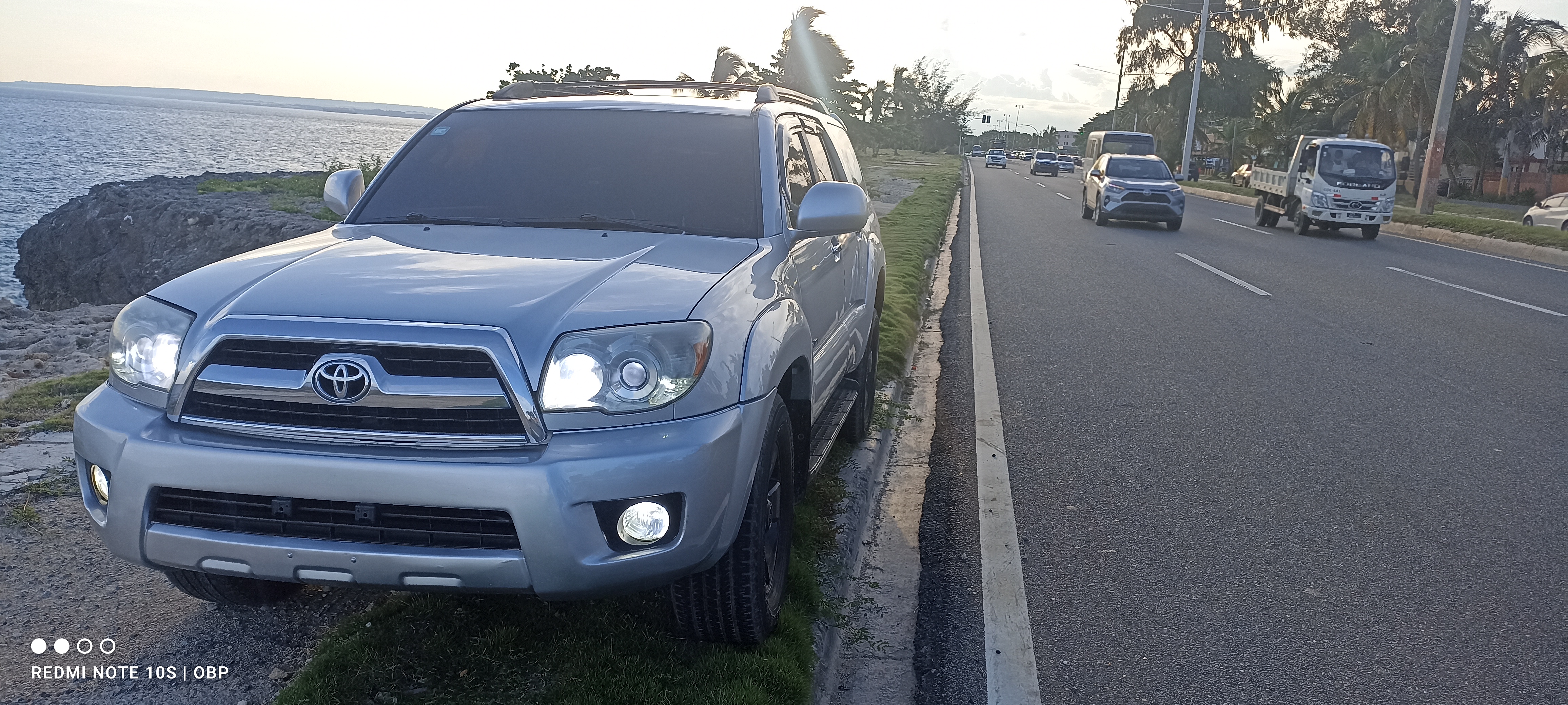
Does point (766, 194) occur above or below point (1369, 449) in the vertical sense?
above

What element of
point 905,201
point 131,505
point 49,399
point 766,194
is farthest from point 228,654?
point 905,201

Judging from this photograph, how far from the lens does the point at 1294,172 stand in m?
22.0

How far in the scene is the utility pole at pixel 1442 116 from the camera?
2347 cm

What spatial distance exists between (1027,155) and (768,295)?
12390 centimetres

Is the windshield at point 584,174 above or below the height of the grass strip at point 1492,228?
above

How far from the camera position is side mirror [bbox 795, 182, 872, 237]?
385 cm

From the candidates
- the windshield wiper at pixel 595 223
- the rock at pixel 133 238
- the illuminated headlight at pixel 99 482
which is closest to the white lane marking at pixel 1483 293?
the windshield wiper at pixel 595 223

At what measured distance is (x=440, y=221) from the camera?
3.92 meters

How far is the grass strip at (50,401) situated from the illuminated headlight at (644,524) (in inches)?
138

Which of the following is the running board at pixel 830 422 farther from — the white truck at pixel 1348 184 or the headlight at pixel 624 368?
the white truck at pixel 1348 184

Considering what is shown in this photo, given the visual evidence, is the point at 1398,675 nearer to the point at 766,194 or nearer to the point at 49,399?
the point at 766,194

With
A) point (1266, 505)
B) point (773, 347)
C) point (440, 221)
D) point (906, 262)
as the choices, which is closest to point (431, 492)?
point (773, 347)

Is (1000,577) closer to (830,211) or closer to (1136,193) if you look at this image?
(830,211)

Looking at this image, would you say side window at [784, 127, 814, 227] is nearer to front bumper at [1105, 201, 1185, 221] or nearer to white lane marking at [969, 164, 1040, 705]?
white lane marking at [969, 164, 1040, 705]
